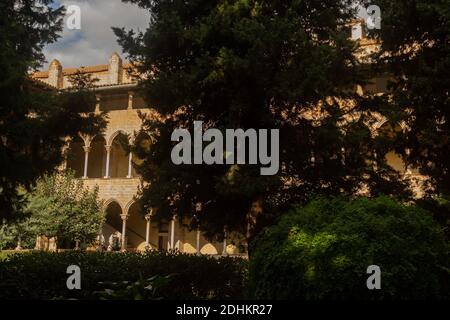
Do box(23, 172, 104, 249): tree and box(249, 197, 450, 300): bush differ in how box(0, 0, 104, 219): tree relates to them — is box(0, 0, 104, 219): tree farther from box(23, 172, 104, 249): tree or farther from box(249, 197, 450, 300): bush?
box(23, 172, 104, 249): tree

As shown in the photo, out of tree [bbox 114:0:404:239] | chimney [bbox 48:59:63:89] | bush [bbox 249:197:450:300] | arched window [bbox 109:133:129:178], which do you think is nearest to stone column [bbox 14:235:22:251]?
arched window [bbox 109:133:129:178]

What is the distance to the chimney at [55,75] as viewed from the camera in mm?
33031

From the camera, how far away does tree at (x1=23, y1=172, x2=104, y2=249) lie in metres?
23.8

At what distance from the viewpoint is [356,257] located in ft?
17.8

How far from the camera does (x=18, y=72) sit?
8164 millimetres

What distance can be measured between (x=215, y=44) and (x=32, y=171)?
3.95 meters

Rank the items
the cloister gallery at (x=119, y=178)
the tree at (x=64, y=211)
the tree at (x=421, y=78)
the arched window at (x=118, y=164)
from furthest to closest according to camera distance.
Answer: the arched window at (x=118, y=164)
the cloister gallery at (x=119, y=178)
the tree at (x=64, y=211)
the tree at (x=421, y=78)

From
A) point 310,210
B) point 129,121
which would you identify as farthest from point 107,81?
point 310,210

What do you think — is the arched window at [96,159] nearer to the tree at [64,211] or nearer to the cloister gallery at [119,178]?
the cloister gallery at [119,178]

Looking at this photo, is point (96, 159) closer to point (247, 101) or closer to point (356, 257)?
point (247, 101)

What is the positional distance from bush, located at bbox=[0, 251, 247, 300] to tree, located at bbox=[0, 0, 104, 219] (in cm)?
142

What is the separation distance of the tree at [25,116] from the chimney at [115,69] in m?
20.8

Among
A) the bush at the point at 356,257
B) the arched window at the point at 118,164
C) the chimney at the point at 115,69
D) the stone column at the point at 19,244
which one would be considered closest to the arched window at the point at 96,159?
the arched window at the point at 118,164

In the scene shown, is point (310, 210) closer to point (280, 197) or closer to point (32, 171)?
point (280, 197)
